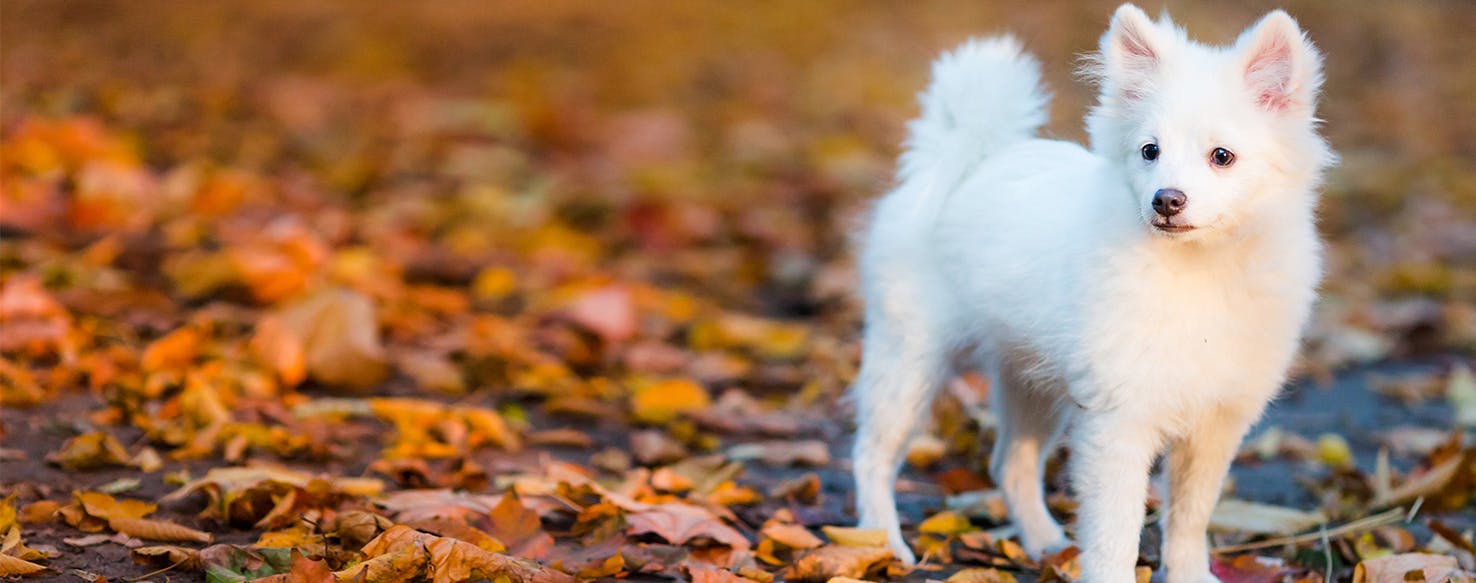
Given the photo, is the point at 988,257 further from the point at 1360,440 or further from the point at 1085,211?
the point at 1360,440

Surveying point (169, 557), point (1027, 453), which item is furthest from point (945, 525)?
point (169, 557)

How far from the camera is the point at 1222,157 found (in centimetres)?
311

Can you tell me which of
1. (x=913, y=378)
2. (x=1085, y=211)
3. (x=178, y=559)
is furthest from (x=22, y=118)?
(x=1085, y=211)

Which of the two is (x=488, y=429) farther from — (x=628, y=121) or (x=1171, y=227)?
(x=628, y=121)

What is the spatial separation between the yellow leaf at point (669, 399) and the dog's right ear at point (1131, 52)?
2295mm

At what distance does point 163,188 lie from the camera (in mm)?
6836

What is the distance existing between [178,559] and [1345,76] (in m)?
11.9

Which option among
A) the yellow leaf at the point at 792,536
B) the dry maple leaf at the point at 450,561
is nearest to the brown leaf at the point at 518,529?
the dry maple leaf at the point at 450,561

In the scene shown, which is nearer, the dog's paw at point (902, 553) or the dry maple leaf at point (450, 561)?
the dry maple leaf at point (450, 561)

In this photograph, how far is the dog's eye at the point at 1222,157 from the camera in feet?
10.2

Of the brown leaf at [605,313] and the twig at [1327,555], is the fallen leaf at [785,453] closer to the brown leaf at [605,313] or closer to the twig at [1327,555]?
the brown leaf at [605,313]

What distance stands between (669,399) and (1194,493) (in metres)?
2.17

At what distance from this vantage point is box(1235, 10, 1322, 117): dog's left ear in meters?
3.16

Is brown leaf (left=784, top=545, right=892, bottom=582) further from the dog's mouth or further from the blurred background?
the blurred background
